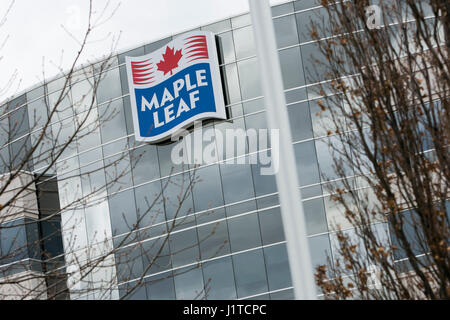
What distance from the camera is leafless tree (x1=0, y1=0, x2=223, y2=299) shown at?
257 inches

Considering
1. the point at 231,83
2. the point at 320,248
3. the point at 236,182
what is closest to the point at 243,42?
the point at 231,83

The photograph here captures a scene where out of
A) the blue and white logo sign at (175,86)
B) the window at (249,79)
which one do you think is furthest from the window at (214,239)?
the window at (249,79)

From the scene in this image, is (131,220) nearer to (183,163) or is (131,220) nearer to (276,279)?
(183,163)

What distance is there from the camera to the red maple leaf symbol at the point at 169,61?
87.6ft

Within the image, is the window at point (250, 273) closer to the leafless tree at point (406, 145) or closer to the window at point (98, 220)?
the window at point (98, 220)

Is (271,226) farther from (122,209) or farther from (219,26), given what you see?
(219,26)

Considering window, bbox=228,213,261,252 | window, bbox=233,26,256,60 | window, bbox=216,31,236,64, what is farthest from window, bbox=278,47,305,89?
window, bbox=228,213,261,252

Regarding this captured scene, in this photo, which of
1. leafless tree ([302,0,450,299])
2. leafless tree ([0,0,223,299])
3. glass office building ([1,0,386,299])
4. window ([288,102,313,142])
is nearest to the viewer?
leafless tree ([0,0,223,299])

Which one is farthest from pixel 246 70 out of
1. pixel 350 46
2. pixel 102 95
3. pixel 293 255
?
pixel 293 255

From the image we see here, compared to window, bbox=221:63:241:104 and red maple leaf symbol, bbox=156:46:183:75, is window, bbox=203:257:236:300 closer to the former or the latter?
window, bbox=221:63:241:104

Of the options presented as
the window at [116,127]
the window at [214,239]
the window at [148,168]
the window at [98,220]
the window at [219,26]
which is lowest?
the window at [214,239]

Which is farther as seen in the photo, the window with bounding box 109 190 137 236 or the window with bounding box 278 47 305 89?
the window with bounding box 109 190 137 236

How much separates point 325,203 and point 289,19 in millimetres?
6415

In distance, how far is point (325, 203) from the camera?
79.1 feet
